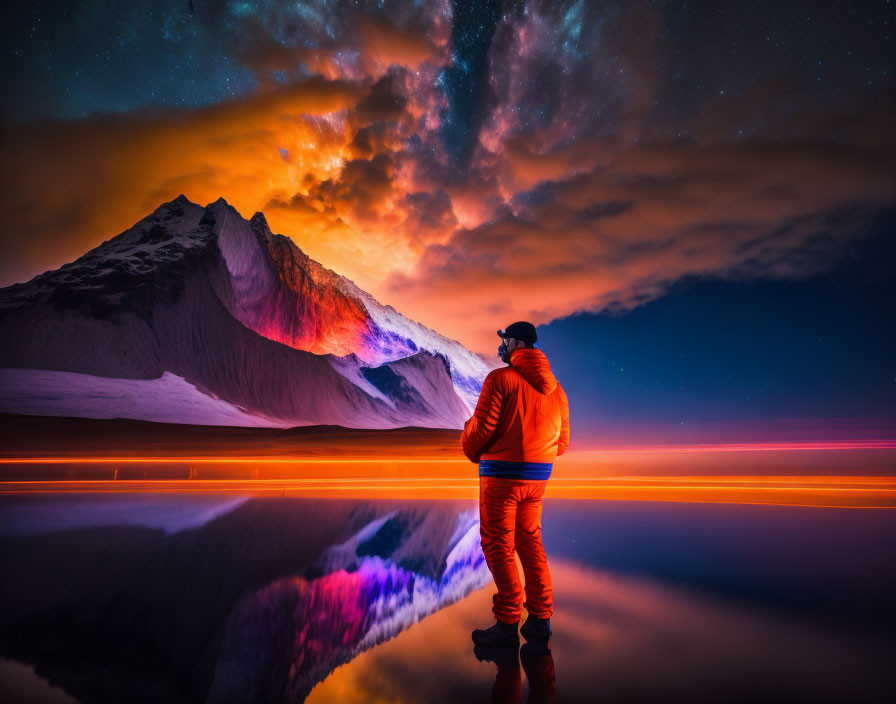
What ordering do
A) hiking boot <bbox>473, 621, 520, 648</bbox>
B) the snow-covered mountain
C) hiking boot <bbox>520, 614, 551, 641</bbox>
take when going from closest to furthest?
hiking boot <bbox>473, 621, 520, 648</bbox> → hiking boot <bbox>520, 614, 551, 641</bbox> → the snow-covered mountain

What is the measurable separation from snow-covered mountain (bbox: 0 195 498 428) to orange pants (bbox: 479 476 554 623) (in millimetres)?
64560

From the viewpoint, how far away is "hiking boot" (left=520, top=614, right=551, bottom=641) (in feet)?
10.9

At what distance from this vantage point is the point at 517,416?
3381 mm

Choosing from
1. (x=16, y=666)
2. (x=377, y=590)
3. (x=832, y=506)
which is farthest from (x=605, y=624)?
(x=832, y=506)

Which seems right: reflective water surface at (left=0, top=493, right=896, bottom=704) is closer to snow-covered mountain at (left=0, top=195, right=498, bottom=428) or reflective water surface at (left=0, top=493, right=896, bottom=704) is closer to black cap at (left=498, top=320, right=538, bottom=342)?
black cap at (left=498, top=320, right=538, bottom=342)

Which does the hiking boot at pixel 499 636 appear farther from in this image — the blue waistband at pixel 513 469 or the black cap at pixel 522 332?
the black cap at pixel 522 332

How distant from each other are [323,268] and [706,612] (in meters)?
110

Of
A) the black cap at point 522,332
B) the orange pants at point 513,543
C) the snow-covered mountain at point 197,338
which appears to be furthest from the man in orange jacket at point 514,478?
the snow-covered mountain at point 197,338

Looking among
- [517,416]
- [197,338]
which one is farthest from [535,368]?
[197,338]

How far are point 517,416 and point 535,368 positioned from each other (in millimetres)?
366

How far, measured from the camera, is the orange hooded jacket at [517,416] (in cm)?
335

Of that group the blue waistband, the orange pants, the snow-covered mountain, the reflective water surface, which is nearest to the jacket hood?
the blue waistband

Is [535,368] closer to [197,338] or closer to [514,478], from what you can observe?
[514,478]

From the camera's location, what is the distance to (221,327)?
256 ft
